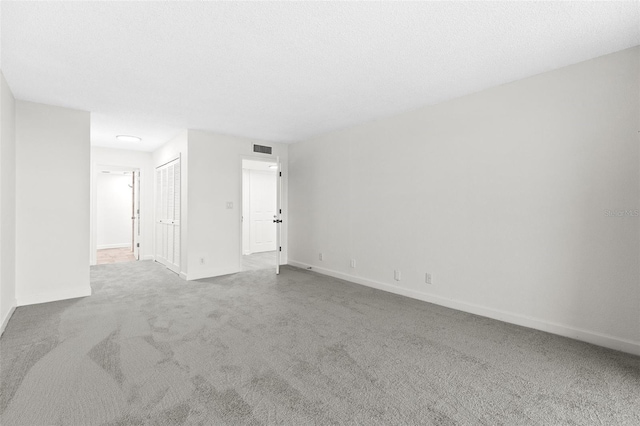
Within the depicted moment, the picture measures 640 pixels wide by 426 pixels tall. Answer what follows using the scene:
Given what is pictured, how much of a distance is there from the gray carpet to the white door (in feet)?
16.3

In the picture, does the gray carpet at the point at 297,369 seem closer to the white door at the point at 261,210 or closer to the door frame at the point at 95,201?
the door frame at the point at 95,201

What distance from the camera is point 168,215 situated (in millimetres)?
6039

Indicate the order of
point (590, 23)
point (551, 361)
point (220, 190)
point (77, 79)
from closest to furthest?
1. point (590, 23)
2. point (551, 361)
3. point (77, 79)
4. point (220, 190)

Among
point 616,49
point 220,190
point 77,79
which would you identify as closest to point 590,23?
point 616,49

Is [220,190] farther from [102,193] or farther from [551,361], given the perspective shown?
[102,193]

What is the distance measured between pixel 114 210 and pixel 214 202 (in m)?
5.67

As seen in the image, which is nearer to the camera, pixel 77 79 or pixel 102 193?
pixel 77 79

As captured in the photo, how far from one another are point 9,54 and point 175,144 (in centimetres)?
296

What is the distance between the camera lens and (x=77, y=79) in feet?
10.2

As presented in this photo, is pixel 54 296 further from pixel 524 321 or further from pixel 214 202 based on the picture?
pixel 524 321

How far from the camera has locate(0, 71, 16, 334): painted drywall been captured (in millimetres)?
3020

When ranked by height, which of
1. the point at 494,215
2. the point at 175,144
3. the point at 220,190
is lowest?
the point at 494,215

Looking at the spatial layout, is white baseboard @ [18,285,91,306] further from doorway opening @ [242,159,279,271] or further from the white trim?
the white trim

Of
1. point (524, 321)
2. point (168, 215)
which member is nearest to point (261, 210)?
point (168, 215)
